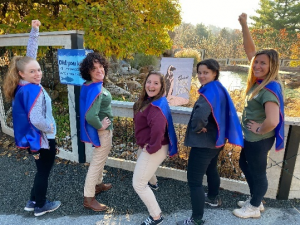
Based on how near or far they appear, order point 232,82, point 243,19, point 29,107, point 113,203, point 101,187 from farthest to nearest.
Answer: point 232,82
point 101,187
point 113,203
point 243,19
point 29,107

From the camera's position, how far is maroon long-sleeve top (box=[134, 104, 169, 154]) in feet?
6.31

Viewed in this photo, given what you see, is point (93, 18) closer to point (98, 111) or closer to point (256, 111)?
point (98, 111)

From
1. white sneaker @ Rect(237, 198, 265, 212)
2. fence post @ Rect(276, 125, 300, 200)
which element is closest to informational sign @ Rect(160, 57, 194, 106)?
fence post @ Rect(276, 125, 300, 200)

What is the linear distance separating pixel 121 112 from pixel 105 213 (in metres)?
1.28

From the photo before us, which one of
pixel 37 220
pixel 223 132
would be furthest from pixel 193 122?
pixel 37 220

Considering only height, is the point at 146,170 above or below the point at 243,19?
below

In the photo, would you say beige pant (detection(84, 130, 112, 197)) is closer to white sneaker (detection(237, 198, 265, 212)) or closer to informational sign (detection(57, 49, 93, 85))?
informational sign (detection(57, 49, 93, 85))

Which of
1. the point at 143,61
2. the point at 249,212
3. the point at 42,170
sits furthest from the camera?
the point at 143,61

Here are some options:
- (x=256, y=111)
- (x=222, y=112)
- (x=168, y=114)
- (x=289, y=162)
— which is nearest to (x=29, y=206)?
(x=168, y=114)

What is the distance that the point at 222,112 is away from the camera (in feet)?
6.50

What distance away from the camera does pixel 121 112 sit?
3.15 metres

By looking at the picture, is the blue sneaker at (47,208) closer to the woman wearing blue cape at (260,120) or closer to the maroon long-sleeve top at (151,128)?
the maroon long-sleeve top at (151,128)

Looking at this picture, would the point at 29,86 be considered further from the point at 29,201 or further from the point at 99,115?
the point at 29,201

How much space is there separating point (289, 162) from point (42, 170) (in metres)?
2.62
